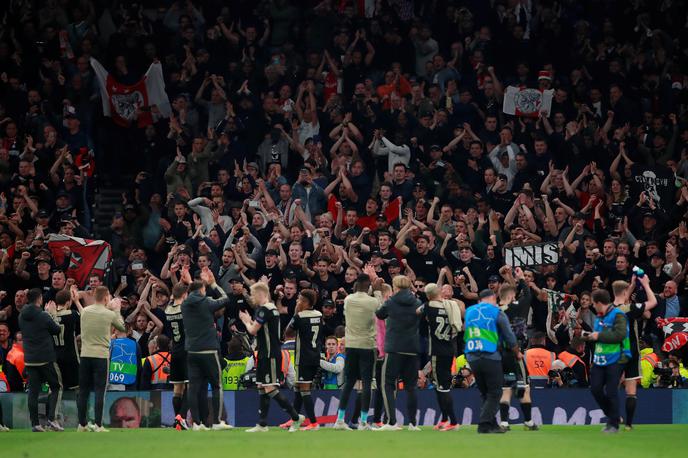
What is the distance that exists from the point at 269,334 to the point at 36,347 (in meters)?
3.77

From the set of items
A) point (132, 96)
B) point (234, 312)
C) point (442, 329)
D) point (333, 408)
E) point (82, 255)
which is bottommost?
point (333, 408)

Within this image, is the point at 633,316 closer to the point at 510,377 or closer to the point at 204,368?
the point at 510,377

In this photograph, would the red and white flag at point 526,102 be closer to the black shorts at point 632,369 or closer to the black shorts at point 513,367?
the black shorts at point 513,367

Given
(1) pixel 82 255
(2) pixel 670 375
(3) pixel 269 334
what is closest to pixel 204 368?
(3) pixel 269 334

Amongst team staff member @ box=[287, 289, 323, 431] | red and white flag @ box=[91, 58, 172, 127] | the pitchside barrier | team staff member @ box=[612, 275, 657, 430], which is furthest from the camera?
red and white flag @ box=[91, 58, 172, 127]

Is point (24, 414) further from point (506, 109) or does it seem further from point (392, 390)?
point (506, 109)

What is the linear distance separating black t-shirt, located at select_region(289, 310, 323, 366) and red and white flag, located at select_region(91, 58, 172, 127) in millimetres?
11462

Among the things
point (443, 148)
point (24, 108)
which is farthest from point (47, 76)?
point (443, 148)

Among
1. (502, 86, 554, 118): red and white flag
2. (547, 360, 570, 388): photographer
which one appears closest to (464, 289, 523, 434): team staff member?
(547, 360, 570, 388): photographer

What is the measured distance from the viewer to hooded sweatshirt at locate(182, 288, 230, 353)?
19.7 m

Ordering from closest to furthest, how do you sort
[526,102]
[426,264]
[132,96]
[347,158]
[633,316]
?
[633,316]
[426,264]
[347,158]
[526,102]
[132,96]

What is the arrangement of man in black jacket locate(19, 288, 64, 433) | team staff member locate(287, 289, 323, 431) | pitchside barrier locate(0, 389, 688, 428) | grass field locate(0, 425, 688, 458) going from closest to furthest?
grass field locate(0, 425, 688, 458)
team staff member locate(287, 289, 323, 431)
man in black jacket locate(19, 288, 64, 433)
pitchside barrier locate(0, 389, 688, 428)

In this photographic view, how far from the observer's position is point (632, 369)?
1983 centimetres

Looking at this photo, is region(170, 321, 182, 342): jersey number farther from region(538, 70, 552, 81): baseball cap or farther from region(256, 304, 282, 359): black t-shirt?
region(538, 70, 552, 81): baseball cap
